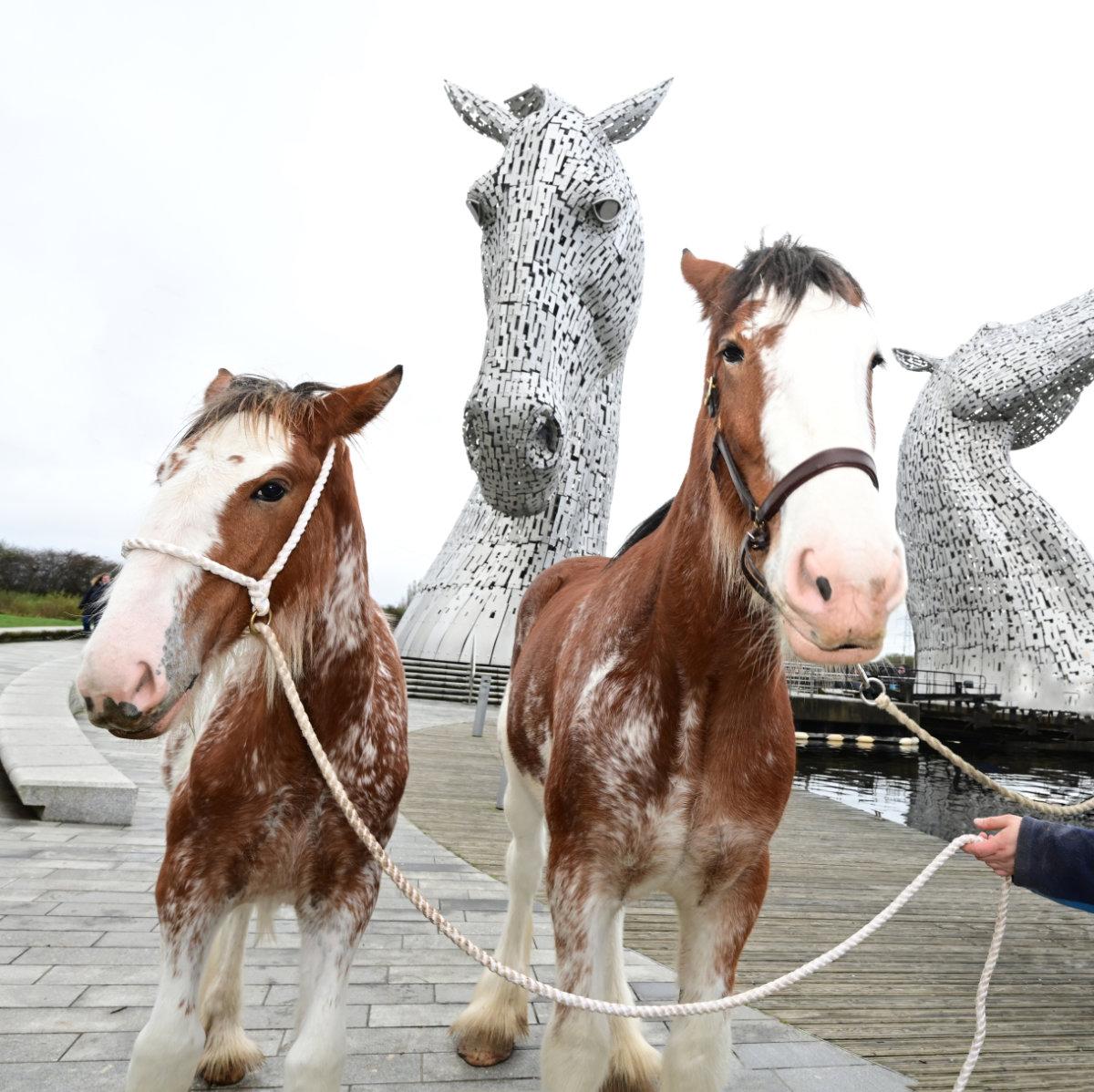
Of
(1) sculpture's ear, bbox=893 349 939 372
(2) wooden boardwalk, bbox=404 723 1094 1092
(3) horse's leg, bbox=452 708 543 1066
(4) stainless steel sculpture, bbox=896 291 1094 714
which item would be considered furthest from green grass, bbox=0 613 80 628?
(1) sculpture's ear, bbox=893 349 939 372

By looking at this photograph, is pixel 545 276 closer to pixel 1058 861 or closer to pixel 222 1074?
pixel 1058 861

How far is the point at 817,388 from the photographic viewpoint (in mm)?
1543

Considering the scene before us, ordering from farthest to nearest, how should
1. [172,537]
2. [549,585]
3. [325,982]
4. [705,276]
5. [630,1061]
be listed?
1. [549,585]
2. [630,1061]
3. [705,276]
4. [325,982]
5. [172,537]

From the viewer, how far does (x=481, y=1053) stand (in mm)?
2561

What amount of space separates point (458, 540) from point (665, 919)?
13317 millimetres

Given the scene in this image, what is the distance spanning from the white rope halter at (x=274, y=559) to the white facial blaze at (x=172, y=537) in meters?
0.02

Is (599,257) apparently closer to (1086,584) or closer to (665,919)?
(665,919)

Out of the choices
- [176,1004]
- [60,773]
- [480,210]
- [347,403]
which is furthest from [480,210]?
[176,1004]

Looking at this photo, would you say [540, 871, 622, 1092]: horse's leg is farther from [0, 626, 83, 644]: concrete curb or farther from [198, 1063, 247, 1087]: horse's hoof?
[0, 626, 83, 644]: concrete curb

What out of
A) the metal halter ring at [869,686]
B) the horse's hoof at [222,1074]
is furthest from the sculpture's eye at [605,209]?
the horse's hoof at [222,1074]

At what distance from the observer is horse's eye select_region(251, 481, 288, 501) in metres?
1.81

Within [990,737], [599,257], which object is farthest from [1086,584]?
[599,257]

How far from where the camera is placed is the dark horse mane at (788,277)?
5.70 ft

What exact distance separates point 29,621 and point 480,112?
72.6 ft
